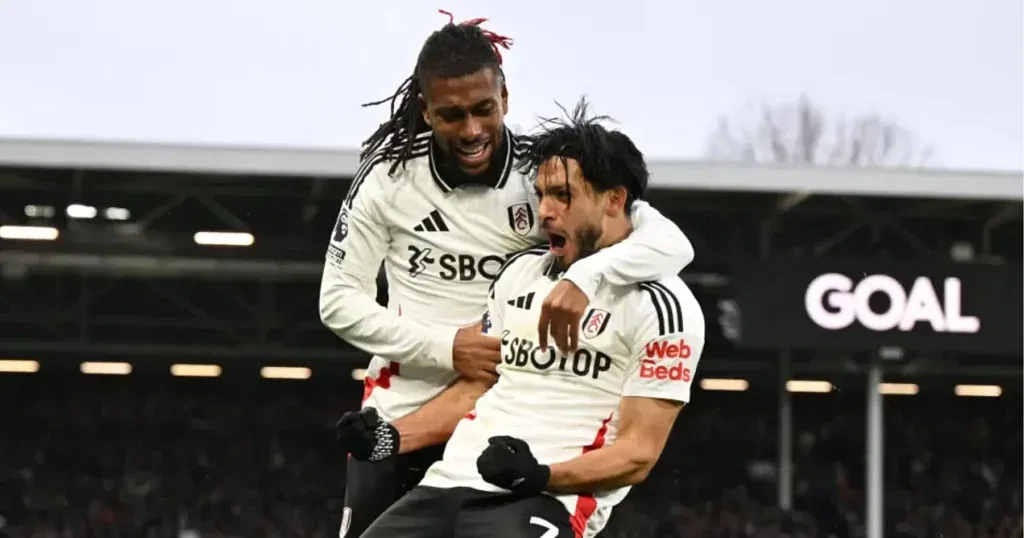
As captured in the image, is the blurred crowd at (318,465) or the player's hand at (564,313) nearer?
the player's hand at (564,313)

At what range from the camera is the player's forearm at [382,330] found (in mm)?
4035

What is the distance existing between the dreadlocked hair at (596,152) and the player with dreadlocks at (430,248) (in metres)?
0.12

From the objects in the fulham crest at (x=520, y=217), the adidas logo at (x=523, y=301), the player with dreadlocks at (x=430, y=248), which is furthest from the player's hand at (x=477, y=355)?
the fulham crest at (x=520, y=217)

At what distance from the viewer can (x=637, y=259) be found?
3.72 meters

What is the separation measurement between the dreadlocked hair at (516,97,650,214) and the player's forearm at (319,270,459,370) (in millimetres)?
490

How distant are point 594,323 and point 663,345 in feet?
0.52

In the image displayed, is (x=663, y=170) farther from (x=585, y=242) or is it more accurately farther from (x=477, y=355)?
(x=585, y=242)

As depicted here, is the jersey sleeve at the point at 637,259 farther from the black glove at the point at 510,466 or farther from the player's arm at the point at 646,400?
the black glove at the point at 510,466

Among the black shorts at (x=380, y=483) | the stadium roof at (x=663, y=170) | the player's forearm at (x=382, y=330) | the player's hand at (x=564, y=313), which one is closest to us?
the player's hand at (x=564, y=313)

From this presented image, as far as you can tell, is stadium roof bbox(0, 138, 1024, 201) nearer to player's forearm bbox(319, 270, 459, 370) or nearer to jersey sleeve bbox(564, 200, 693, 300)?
player's forearm bbox(319, 270, 459, 370)

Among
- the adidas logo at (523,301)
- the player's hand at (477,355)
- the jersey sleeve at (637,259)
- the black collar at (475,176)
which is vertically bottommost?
the player's hand at (477,355)

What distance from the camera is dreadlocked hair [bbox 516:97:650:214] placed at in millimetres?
3773

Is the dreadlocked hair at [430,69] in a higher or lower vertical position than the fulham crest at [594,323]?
higher

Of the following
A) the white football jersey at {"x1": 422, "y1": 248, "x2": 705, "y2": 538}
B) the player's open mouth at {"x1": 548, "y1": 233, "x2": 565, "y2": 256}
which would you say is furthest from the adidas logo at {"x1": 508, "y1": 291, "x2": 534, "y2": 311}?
the player's open mouth at {"x1": 548, "y1": 233, "x2": 565, "y2": 256}
